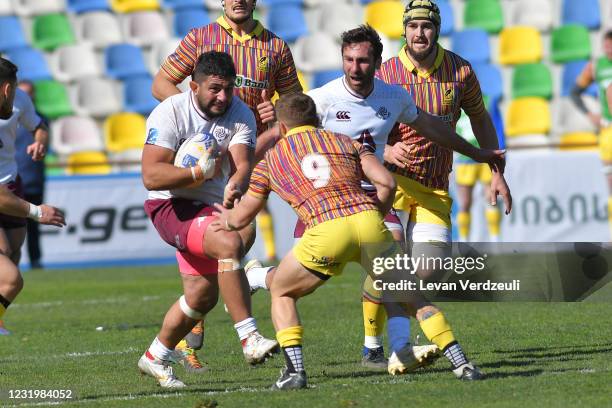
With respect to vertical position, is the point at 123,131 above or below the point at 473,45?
below

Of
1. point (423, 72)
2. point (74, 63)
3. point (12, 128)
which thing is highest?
point (423, 72)

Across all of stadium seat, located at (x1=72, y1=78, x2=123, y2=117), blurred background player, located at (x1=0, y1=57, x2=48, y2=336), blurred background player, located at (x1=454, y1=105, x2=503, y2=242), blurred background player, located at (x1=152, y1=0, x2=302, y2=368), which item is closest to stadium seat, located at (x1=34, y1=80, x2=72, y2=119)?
stadium seat, located at (x1=72, y1=78, x2=123, y2=117)

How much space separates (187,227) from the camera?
704cm

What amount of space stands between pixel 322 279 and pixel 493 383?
108cm

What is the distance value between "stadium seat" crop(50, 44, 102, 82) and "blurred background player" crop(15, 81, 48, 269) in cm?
550

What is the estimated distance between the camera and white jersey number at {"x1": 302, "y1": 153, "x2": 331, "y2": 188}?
21.0 ft

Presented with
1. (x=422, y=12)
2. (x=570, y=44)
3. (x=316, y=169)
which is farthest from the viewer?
(x=570, y=44)

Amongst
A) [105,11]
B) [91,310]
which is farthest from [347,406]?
[105,11]

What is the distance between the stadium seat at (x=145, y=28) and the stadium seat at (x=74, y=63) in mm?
873

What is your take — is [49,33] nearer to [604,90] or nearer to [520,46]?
[520,46]

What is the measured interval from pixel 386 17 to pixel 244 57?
13650mm

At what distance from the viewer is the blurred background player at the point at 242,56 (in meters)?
8.60

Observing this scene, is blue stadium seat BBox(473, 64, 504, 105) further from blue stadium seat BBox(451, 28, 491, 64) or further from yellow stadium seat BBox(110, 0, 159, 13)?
yellow stadium seat BBox(110, 0, 159, 13)

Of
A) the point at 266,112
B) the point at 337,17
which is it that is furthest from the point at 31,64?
the point at 266,112
